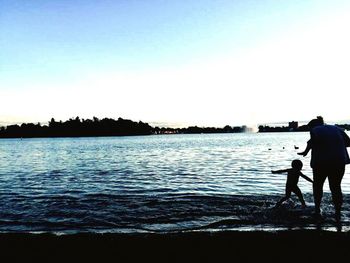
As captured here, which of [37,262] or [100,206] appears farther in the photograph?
[100,206]

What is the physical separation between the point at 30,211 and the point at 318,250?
984 centimetres

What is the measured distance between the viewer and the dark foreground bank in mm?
5711

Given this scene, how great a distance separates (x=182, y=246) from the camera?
6297mm

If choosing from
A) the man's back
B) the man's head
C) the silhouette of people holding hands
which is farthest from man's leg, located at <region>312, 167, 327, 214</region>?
the man's head

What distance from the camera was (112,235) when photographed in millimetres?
7160

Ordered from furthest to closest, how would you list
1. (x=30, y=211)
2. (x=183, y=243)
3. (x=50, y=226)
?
(x=30, y=211)
(x=50, y=226)
(x=183, y=243)

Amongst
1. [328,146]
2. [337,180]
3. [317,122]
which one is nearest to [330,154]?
[328,146]

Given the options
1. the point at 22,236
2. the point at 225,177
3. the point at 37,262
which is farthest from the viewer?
the point at 225,177

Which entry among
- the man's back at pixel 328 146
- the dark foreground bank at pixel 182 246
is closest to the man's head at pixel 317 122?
the man's back at pixel 328 146

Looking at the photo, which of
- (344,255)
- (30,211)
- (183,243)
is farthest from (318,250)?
(30,211)

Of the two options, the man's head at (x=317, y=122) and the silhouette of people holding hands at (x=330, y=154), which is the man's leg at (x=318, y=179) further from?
the man's head at (x=317, y=122)

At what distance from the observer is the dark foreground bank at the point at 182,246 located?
5711 millimetres

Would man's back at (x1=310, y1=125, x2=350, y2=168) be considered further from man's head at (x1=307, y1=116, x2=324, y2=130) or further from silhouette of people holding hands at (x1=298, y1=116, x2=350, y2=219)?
man's head at (x1=307, y1=116, x2=324, y2=130)

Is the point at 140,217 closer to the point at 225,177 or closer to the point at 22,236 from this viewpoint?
the point at 22,236
